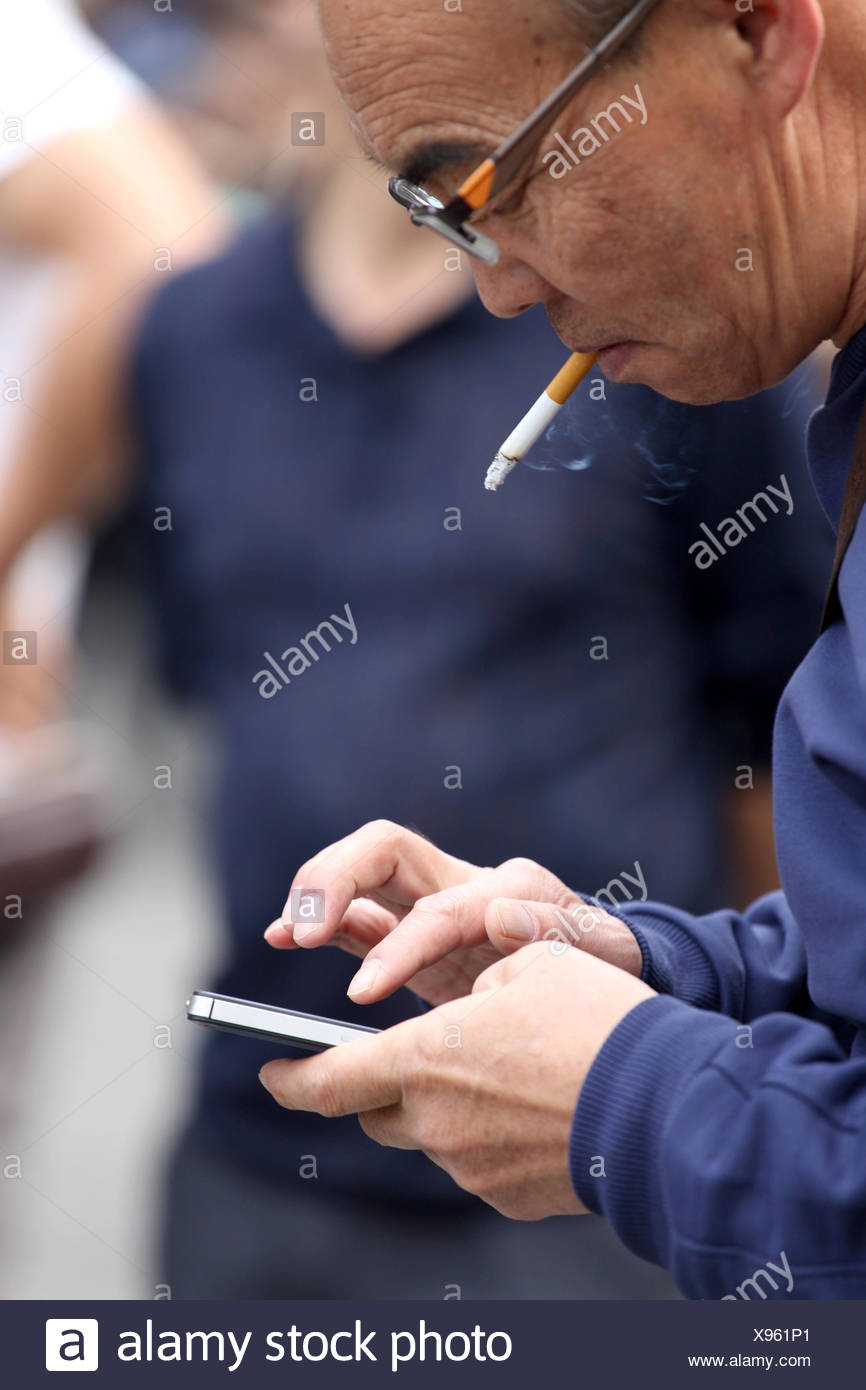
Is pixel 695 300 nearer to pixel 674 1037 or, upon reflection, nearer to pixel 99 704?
pixel 674 1037

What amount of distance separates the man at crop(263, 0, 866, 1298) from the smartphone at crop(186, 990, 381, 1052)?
0.05 feet

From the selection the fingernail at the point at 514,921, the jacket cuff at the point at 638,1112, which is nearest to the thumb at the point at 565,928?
the fingernail at the point at 514,921

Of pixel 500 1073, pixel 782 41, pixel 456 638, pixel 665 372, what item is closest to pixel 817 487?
pixel 665 372

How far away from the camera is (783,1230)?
533 mm

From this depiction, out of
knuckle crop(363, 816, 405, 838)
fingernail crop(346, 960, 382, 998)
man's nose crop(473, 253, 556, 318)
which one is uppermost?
man's nose crop(473, 253, 556, 318)

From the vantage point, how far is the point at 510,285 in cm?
Result: 66

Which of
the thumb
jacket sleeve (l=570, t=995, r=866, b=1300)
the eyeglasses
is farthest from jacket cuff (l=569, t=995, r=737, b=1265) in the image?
the eyeglasses

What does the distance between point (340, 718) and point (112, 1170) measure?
689 mm

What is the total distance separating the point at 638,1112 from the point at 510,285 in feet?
1.21

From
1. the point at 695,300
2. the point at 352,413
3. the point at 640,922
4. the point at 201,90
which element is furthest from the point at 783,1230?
the point at 201,90

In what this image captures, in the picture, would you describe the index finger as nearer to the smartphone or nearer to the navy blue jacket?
the smartphone

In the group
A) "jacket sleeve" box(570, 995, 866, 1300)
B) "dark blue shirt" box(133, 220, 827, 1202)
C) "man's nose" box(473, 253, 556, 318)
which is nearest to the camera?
"jacket sleeve" box(570, 995, 866, 1300)

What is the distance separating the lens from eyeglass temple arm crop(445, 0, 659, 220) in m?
0.56

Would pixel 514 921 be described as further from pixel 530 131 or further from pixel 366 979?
pixel 530 131
